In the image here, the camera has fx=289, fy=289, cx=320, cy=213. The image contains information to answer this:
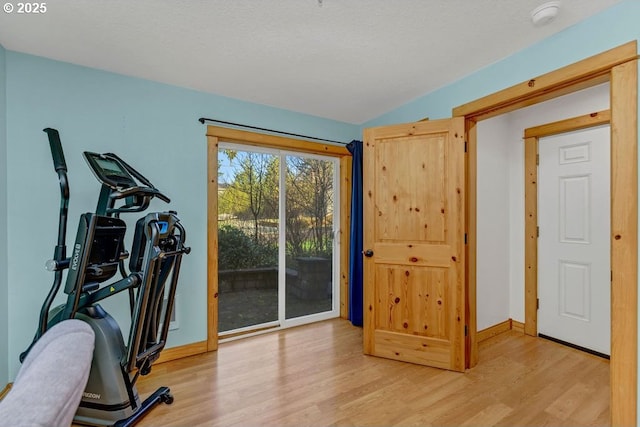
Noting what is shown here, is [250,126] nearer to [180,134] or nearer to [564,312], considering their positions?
[180,134]

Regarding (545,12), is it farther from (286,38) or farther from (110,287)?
(110,287)

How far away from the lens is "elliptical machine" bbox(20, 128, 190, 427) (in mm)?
1622

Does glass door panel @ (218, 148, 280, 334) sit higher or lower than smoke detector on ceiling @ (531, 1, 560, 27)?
lower

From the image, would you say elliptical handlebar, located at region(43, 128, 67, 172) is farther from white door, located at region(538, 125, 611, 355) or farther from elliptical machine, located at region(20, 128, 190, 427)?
white door, located at region(538, 125, 611, 355)

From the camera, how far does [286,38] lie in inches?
73.7

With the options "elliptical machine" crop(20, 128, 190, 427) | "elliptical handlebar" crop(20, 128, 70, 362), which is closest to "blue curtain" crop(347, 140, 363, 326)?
"elliptical machine" crop(20, 128, 190, 427)

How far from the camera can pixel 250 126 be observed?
2.88 meters

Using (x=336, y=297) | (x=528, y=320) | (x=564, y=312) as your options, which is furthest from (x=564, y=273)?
(x=336, y=297)

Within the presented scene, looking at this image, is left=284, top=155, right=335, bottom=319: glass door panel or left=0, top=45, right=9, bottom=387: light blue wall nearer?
left=0, top=45, right=9, bottom=387: light blue wall

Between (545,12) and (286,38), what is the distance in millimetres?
1485

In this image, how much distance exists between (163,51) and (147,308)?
1.72 meters

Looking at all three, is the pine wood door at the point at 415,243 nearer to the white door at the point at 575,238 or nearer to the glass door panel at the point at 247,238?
the glass door panel at the point at 247,238

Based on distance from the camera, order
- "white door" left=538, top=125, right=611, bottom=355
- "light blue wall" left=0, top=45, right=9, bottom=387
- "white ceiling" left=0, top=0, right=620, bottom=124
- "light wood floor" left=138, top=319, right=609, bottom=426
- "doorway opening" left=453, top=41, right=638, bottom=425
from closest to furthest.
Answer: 1. "doorway opening" left=453, top=41, right=638, bottom=425
2. "white ceiling" left=0, top=0, right=620, bottom=124
3. "light wood floor" left=138, top=319, right=609, bottom=426
4. "light blue wall" left=0, top=45, right=9, bottom=387
5. "white door" left=538, top=125, right=611, bottom=355

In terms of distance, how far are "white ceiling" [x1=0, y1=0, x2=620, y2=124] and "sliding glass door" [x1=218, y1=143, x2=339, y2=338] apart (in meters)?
0.92
